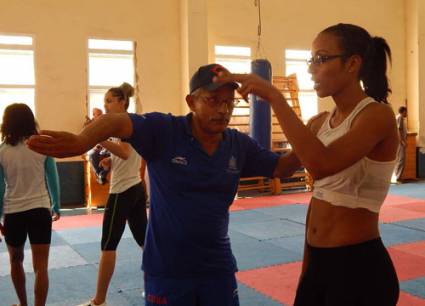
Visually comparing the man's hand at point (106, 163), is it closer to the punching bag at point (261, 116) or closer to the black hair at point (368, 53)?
the black hair at point (368, 53)

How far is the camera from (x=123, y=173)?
3500mm

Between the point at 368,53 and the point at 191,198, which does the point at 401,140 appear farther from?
the point at 191,198

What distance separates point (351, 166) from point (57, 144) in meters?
0.93

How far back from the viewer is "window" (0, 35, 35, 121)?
26.0ft

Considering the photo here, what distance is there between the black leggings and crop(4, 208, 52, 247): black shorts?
2.01 meters

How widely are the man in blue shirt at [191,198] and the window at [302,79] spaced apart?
8774 millimetres

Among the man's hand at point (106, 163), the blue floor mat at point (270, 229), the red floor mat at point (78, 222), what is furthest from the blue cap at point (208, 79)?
the red floor mat at point (78, 222)

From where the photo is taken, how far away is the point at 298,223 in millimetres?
6520

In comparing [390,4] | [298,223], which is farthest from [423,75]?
[298,223]

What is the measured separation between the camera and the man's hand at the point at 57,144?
55.4 inches

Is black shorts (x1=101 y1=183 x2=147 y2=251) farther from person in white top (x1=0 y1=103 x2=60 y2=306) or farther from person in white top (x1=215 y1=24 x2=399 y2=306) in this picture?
person in white top (x1=215 y1=24 x2=399 y2=306)

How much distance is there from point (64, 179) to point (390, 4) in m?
8.55

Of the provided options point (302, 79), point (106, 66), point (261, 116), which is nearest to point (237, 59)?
point (302, 79)

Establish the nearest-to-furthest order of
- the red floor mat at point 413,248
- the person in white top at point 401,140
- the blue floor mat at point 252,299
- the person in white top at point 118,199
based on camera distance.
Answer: the person in white top at point 118,199
the blue floor mat at point 252,299
the red floor mat at point 413,248
the person in white top at point 401,140
